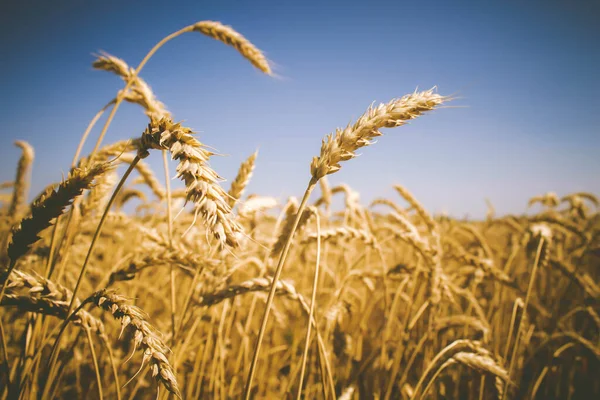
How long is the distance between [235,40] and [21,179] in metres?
2.05

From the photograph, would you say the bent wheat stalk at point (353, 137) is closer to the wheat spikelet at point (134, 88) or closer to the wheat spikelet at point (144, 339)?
the wheat spikelet at point (144, 339)

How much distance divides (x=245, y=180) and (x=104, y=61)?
1155 millimetres

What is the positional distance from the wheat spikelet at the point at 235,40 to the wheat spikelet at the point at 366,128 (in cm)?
121

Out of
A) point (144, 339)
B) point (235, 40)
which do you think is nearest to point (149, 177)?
point (235, 40)

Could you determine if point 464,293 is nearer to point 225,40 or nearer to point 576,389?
point 576,389

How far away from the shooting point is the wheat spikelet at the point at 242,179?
1403mm

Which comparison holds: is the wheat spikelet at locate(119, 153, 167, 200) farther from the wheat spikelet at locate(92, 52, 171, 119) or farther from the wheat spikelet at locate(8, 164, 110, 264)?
the wheat spikelet at locate(8, 164, 110, 264)

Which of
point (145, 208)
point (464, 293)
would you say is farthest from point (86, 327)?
point (145, 208)

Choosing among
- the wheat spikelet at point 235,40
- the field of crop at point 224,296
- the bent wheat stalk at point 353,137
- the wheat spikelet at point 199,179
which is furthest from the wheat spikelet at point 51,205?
the wheat spikelet at point 235,40

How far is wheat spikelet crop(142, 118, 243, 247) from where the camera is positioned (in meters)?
0.60

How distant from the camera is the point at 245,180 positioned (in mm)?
1420

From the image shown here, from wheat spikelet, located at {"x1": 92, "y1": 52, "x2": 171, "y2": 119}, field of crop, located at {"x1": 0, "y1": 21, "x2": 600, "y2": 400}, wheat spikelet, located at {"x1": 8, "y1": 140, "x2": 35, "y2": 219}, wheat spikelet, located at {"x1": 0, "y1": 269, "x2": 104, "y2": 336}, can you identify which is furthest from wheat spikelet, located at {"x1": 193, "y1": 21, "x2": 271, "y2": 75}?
wheat spikelet, located at {"x1": 8, "y1": 140, "x2": 35, "y2": 219}

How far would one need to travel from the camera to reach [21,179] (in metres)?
2.16

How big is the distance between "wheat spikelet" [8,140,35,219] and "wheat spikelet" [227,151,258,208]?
195 centimetres
